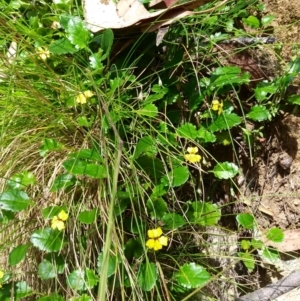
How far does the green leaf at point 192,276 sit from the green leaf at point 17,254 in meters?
0.40

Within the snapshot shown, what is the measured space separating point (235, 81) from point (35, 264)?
0.77 metres

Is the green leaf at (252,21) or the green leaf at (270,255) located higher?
the green leaf at (252,21)

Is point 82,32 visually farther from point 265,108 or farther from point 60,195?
point 265,108

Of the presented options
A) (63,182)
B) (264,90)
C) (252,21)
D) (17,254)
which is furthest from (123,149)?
(252,21)

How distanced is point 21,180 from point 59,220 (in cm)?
17

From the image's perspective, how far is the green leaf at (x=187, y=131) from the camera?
5.36ft

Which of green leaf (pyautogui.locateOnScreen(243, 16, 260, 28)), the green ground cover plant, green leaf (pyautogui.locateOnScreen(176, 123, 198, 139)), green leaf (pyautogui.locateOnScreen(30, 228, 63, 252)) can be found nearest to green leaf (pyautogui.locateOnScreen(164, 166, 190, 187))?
the green ground cover plant

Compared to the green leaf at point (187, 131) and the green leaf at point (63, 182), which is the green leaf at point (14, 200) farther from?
the green leaf at point (187, 131)

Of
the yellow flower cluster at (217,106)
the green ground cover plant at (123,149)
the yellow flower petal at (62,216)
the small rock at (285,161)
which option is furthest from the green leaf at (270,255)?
the yellow flower petal at (62,216)

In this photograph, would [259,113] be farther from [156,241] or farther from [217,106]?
[156,241]

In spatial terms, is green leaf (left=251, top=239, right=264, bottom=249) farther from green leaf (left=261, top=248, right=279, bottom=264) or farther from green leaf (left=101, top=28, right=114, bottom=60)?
green leaf (left=101, top=28, right=114, bottom=60)

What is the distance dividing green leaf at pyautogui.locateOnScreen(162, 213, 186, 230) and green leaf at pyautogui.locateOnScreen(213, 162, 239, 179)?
0.20m

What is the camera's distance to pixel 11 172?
164 centimetres

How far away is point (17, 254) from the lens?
1464 mm
